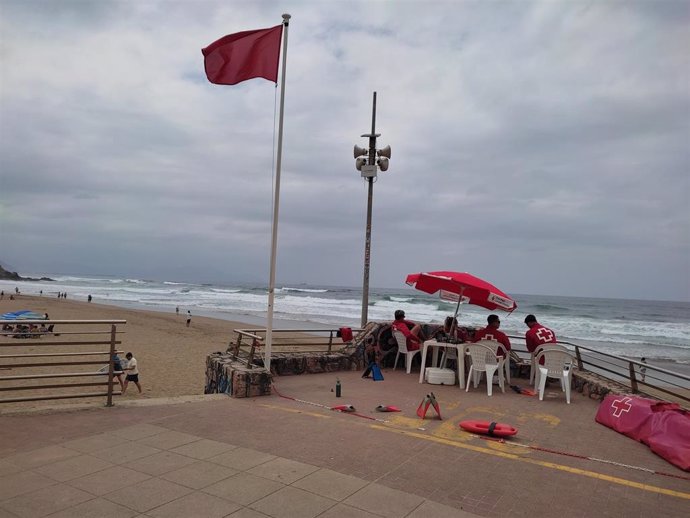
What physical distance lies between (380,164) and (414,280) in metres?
3.21

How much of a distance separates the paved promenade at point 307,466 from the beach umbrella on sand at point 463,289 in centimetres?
258

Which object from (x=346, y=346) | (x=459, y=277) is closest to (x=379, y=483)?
(x=459, y=277)

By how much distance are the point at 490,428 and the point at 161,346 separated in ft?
58.9

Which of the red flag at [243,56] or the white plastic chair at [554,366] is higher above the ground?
the red flag at [243,56]

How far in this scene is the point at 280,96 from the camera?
25.7 ft

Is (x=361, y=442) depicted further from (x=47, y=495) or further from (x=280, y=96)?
(x=280, y=96)

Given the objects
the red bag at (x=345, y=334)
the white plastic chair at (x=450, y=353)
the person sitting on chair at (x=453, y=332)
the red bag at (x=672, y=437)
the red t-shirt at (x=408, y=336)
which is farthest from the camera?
the red bag at (x=345, y=334)

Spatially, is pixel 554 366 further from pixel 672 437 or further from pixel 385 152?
pixel 385 152

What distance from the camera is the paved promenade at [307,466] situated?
3.77m

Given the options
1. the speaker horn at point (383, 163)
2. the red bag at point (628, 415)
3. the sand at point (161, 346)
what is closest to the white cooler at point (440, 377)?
the red bag at point (628, 415)

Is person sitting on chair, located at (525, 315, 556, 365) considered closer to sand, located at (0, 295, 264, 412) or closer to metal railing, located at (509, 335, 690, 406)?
metal railing, located at (509, 335, 690, 406)

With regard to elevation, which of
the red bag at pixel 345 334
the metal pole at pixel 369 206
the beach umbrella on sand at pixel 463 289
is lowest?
the red bag at pixel 345 334

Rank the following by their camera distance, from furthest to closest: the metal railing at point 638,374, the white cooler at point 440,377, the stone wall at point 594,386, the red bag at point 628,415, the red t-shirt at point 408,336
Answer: the red t-shirt at point 408,336
the white cooler at point 440,377
the stone wall at point 594,386
the metal railing at point 638,374
the red bag at point 628,415

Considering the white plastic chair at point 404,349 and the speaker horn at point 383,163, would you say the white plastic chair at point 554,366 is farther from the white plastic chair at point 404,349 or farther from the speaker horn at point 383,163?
the speaker horn at point 383,163
